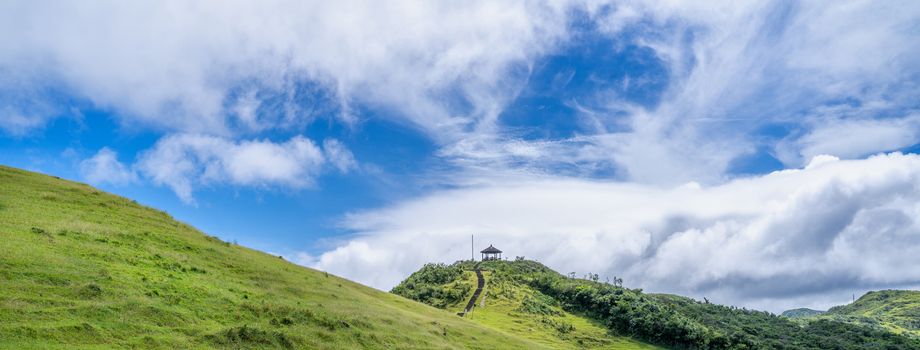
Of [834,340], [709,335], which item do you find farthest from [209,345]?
[834,340]

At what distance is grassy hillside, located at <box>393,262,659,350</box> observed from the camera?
86625 millimetres

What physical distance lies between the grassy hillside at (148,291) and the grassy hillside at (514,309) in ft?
107

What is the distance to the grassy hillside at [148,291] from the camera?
984 inches

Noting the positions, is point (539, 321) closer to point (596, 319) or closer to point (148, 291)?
point (596, 319)

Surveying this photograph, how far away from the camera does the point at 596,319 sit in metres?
108

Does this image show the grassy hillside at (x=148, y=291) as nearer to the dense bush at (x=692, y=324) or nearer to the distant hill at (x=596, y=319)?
the distant hill at (x=596, y=319)

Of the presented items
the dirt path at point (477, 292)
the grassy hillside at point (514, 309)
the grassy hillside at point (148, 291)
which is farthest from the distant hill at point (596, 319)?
the grassy hillside at point (148, 291)

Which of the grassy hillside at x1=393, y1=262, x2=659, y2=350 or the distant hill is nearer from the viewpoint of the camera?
the grassy hillside at x1=393, y1=262, x2=659, y2=350

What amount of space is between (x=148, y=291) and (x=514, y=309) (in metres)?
77.7

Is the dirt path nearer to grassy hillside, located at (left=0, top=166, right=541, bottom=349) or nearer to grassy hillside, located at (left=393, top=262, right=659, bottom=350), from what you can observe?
grassy hillside, located at (left=393, top=262, right=659, bottom=350)

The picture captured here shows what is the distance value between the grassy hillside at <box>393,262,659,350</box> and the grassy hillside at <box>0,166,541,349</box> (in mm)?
32609

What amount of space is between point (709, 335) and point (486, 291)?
44349mm

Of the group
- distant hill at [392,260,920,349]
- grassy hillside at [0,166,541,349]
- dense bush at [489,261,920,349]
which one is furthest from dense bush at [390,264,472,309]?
grassy hillside at [0,166,541,349]

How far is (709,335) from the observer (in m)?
99.8
